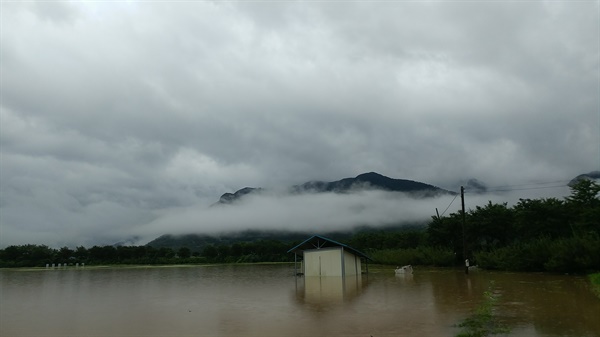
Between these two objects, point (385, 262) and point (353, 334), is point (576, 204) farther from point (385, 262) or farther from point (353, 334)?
point (353, 334)

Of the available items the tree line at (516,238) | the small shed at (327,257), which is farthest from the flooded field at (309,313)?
the small shed at (327,257)

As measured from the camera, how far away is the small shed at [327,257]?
105ft

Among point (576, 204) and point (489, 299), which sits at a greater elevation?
point (576, 204)

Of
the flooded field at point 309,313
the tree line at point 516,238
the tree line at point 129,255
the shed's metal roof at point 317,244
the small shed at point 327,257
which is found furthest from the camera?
the tree line at point 129,255

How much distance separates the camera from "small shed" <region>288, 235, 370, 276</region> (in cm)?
3186

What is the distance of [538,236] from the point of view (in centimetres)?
3778

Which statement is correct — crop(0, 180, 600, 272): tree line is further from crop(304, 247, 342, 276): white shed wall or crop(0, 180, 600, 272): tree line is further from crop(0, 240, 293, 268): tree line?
crop(0, 240, 293, 268): tree line

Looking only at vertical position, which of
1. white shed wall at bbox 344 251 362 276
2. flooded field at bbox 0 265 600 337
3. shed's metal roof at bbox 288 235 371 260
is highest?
shed's metal roof at bbox 288 235 371 260

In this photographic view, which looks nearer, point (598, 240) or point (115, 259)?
point (598, 240)

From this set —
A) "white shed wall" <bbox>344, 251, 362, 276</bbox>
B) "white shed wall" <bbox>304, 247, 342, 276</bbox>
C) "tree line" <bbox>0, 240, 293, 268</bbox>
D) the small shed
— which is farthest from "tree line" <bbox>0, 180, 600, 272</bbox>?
"tree line" <bbox>0, 240, 293, 268</bbox>

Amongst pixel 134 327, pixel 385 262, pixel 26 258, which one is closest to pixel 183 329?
pixel 134 327

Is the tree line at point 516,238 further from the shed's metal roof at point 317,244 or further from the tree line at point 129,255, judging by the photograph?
the tree line at point 129,255

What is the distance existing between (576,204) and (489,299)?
84.2 feet

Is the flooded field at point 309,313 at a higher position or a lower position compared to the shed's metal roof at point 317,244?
lower
